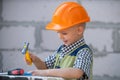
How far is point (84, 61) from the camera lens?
197 cm

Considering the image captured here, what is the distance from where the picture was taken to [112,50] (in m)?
3.01

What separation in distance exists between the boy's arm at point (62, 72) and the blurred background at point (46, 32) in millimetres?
1132

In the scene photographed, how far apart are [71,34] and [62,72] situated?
28 centimetres

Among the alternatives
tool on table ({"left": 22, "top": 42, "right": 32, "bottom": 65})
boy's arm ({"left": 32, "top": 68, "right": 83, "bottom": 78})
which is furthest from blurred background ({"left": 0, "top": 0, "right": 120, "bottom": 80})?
boy's arm ({"left": 32, "top": 68, "right": 83, "bottom": 78})

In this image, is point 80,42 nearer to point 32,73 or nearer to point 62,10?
point 62,10

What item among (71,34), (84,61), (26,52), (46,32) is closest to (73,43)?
(71,34)

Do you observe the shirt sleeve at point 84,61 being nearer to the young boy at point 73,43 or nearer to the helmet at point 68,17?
the young boy at point 73,43

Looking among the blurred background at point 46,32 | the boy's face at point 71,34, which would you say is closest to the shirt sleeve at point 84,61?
the boy's face at point 71,34

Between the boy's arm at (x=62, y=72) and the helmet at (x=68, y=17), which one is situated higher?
the helmet at (x=68, y=17)

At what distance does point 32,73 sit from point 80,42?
380 mm

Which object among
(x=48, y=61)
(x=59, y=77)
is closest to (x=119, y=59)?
(x=48, y=61)

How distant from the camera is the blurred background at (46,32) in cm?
301

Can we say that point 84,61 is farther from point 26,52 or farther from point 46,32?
point 46,32

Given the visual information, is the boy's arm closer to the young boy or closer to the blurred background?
the young boy
